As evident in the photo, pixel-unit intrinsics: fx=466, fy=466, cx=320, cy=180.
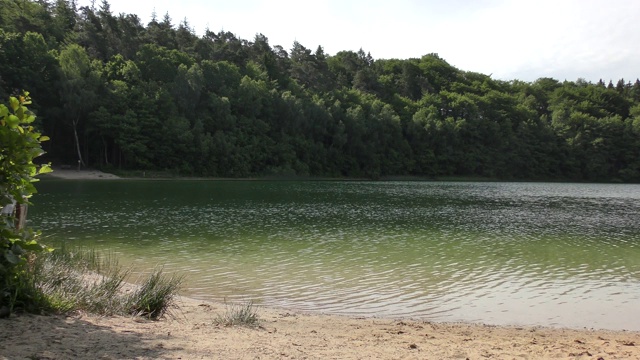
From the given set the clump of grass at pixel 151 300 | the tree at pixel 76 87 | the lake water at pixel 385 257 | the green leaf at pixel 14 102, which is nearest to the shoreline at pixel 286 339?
the clump of grass at pixel 151 300

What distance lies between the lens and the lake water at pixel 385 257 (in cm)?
1141

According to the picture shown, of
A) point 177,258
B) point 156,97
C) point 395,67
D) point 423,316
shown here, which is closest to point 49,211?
point 177,258

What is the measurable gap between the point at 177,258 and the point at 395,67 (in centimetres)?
15681

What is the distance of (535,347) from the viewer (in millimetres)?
7684

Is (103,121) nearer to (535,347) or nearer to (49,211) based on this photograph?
(49,211)

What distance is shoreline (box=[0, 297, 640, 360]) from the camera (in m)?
5.50

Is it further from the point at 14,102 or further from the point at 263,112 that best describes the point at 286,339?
the point at 263,112

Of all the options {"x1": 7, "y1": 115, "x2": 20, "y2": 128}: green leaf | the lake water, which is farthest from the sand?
{"x1": 7, "y1": 115, "x2": 20, "y2": 128}: green leaf

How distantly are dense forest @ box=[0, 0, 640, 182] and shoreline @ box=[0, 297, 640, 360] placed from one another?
6464cm

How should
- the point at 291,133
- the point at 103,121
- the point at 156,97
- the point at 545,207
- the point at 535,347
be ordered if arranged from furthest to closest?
the point at 291,133, the point at 156,97, the point at 103,121, the point at 545,207, the point at 535,347

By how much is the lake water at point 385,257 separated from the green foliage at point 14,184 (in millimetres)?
5745

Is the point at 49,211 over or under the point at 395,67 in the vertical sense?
under

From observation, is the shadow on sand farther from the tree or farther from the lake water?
the tree

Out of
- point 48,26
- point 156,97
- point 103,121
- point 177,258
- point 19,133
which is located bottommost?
point 177,258
